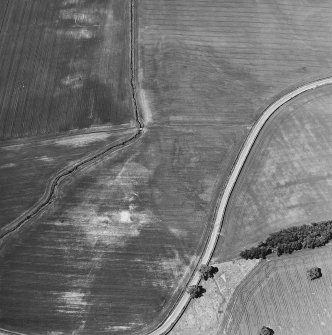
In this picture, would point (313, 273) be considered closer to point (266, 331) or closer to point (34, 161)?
point (266, 331)

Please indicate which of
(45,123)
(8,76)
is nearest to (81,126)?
(45,123)

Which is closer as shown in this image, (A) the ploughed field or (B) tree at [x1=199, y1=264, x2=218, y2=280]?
(A) the ploughed field

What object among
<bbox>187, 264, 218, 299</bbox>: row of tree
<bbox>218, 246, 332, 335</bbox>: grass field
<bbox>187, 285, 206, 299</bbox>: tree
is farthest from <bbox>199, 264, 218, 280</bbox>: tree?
<bbox>218, 246, 332, 335</bbox>: grass field

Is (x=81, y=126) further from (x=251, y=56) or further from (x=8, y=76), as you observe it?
(x=251, y=56)

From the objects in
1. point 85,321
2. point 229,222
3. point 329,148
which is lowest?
point 85,321

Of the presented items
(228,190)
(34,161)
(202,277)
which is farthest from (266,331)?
(34,161)

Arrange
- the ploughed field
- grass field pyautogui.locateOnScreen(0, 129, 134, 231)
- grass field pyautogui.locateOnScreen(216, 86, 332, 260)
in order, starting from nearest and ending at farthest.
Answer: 1. the ploughed field
2. grass field pyautogui.locateOnScreen(216, 86, 332, 260)
3. grass field pyautogui.locateOnScreen(0, 129, 134, 231)

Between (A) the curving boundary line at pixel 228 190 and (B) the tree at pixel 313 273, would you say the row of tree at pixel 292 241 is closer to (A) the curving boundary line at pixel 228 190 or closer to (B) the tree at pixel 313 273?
(B) the tree at pixel 313 273

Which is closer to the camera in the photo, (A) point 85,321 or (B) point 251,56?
(A) point 85,321

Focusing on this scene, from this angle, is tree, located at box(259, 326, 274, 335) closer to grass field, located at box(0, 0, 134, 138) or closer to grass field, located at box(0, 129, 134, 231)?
grass field, located at box(0, 129, 134, 231)
